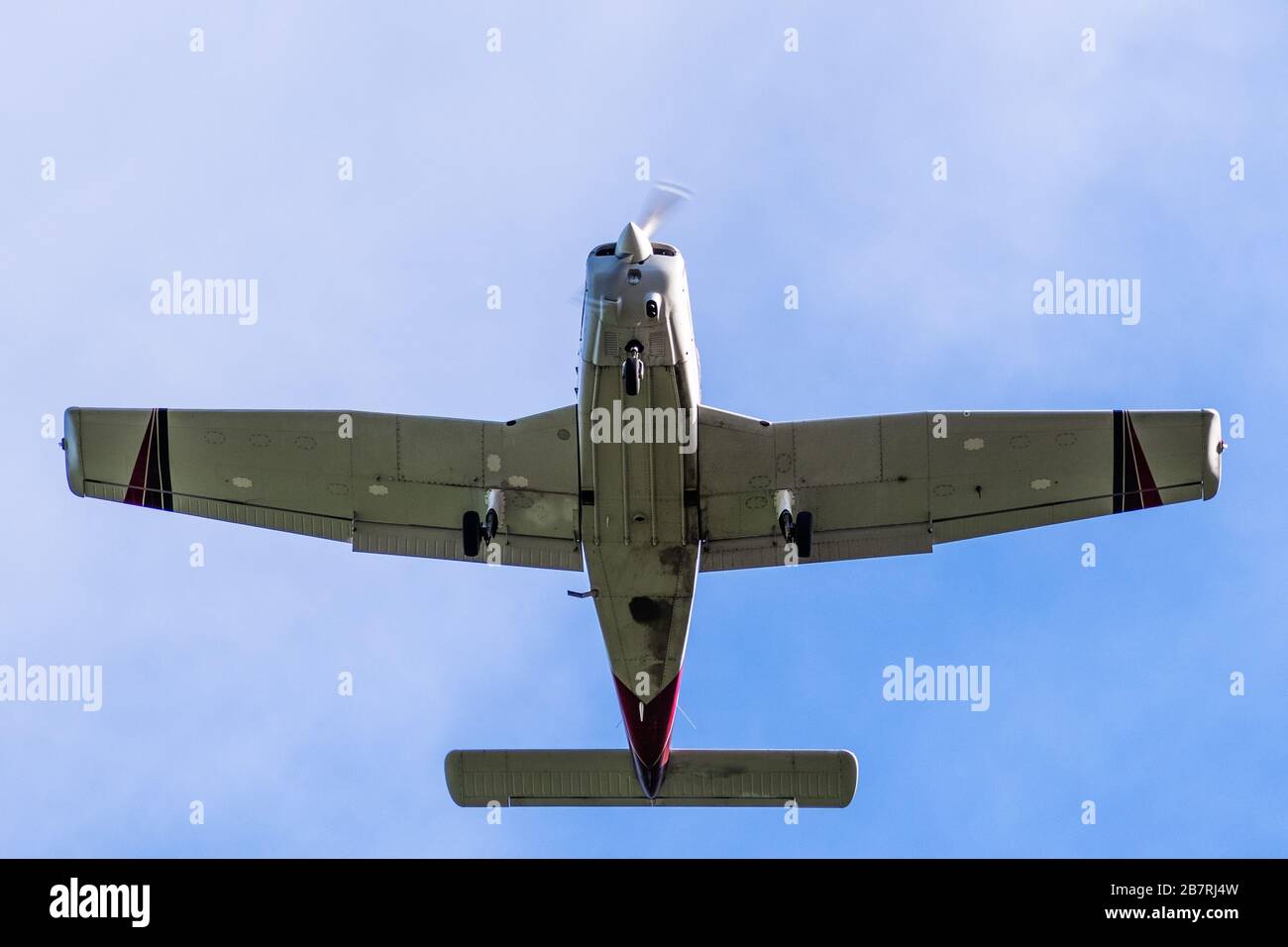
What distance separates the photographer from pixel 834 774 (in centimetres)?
2917

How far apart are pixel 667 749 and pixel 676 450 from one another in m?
6.48

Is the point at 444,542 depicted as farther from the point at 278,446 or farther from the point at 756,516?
the point at 756,516

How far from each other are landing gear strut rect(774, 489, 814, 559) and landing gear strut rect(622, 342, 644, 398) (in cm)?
395

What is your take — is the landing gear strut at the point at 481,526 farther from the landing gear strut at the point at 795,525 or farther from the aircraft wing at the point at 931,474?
the landing gear strut at the point at 795,525

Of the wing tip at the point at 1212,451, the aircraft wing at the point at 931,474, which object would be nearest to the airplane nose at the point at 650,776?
the aircraft wing at the point at 931,474

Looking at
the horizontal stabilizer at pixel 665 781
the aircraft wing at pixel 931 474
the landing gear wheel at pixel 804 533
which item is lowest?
the horizontal stabilizer at pixel 665 781

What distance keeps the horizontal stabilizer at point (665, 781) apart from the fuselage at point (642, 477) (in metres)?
0.50

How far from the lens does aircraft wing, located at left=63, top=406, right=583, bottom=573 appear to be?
89.0 ft

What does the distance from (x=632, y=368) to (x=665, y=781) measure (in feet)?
30.0

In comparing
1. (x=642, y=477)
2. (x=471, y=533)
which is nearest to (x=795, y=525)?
(x=642, y=477)

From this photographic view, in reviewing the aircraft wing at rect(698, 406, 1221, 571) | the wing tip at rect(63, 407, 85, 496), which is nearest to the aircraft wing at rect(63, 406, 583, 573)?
the wing tip at rect(63, 407, 85, 496)

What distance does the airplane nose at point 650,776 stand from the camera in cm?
2889

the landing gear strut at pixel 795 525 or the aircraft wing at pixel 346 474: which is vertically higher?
the aircraft wing at pixel 346 474

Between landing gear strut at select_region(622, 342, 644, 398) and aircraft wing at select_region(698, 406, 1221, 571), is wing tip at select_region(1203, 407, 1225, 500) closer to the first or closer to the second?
aircraft wing at select_region(698, 406, 1221, 571)
